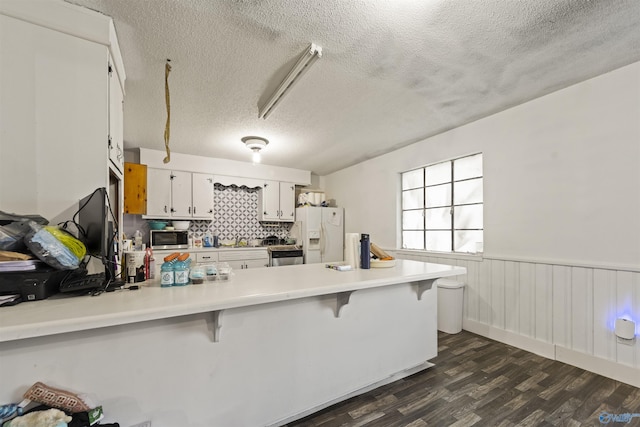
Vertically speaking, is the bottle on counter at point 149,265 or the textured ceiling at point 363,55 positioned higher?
the textured ceiling at point 363,55

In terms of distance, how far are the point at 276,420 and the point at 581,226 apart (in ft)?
9.58

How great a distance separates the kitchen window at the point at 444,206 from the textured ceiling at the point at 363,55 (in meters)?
0.71

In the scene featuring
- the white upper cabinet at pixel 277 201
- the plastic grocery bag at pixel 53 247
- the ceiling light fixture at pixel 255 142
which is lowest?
the plastic grocery bag at pixel 53 247

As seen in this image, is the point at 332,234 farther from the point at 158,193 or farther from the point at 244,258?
the point at 158,193

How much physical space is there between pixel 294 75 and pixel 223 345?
199cm

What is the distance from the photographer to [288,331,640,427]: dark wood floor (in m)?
1.71

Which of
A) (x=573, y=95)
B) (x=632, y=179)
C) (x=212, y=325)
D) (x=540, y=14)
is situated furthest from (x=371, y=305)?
(x=573, y=95)

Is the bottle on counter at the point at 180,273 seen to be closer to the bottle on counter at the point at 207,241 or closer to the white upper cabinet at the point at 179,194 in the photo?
the white upper cabinet at the point at 179,194

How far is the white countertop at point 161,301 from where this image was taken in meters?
0.90

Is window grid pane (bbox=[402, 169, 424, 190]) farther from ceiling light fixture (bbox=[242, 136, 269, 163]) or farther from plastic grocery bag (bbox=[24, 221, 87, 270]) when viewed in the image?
plastic grocery bag (bbox=[24, 221, 87, 270])

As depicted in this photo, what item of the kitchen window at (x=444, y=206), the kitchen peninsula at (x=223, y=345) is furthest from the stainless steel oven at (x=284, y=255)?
the kitchen peninsula at (x=223, y=345)

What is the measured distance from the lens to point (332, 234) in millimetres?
5570

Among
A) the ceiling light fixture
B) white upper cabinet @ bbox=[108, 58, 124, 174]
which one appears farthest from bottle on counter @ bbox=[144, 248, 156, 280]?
the ceiling light fixture

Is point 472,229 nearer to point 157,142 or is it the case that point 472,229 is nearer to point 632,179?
point 632,179
